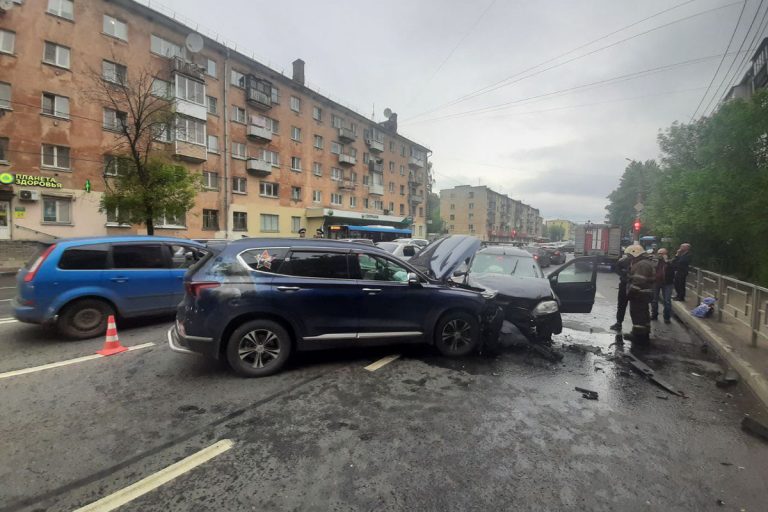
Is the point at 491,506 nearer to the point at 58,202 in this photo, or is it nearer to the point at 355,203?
the point at 58,202

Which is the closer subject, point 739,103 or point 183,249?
point 183,249

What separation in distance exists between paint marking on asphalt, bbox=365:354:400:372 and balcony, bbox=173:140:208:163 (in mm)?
24511

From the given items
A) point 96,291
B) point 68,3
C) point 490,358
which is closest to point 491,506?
point 490,358

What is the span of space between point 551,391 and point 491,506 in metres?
2.27

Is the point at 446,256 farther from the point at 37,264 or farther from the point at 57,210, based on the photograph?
the point at 57,210

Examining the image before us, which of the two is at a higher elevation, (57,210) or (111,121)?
(111,121)

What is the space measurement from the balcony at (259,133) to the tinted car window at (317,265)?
1087 inches

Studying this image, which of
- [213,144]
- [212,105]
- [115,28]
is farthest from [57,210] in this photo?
[212,105]

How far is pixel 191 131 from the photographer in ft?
80.3

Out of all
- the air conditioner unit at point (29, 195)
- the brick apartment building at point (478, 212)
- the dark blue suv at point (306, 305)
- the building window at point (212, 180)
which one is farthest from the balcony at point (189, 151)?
the brick apartment building at point (478, 212)


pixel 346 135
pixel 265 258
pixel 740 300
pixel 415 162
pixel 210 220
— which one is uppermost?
pixel 415 162

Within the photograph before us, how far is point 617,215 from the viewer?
172 feet

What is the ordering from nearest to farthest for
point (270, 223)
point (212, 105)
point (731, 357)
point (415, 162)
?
point (731, 357)
point (212, 105)
point (270, 223)
point (415, 162)

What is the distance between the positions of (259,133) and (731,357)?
30.7 meters
